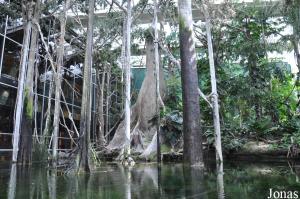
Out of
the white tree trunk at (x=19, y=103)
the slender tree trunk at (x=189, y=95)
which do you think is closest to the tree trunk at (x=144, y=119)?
the white tree trunk at (x=19, y=103)

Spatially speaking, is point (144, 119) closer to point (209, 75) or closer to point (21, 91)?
point (209, 75)

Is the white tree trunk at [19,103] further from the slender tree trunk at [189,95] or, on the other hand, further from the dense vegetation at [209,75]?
the slender tree trunk at [189,95]

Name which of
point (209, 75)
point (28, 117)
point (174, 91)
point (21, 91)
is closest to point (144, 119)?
point (174, 91)

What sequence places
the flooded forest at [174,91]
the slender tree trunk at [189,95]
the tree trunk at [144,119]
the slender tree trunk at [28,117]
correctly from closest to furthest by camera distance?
1. the slender tree trunk at [189,95]
2. the flooded forest at [174,91]
3. the slender tree trunk at [28,117]
4. the tree trunk at [144,119]

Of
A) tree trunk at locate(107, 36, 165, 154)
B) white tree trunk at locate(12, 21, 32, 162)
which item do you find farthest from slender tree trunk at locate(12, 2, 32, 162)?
tree trunk at locate(107, 36, 165, 154)

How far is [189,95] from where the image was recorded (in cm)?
785

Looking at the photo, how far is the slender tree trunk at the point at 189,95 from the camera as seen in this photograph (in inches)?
301

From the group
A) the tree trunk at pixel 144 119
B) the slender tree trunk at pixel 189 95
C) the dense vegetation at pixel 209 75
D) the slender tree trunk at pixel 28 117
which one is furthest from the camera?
the tree trunk at pixel 144 119

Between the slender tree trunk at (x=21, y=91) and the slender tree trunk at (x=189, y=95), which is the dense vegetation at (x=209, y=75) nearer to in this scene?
the slender tree trunk at (x=21, y=91)

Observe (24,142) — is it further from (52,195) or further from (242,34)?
(242,34)

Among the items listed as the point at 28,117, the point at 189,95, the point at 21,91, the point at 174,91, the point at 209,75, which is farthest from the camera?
the point at 174,91

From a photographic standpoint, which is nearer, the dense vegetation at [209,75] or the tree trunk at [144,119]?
the dense vegetation at [209,75]

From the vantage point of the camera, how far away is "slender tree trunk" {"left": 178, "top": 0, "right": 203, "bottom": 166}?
764 centimetres

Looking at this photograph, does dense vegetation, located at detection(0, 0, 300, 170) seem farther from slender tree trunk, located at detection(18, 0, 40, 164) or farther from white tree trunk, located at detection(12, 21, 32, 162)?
white tree trunk, located at detection(12, 21, 32, 162)
